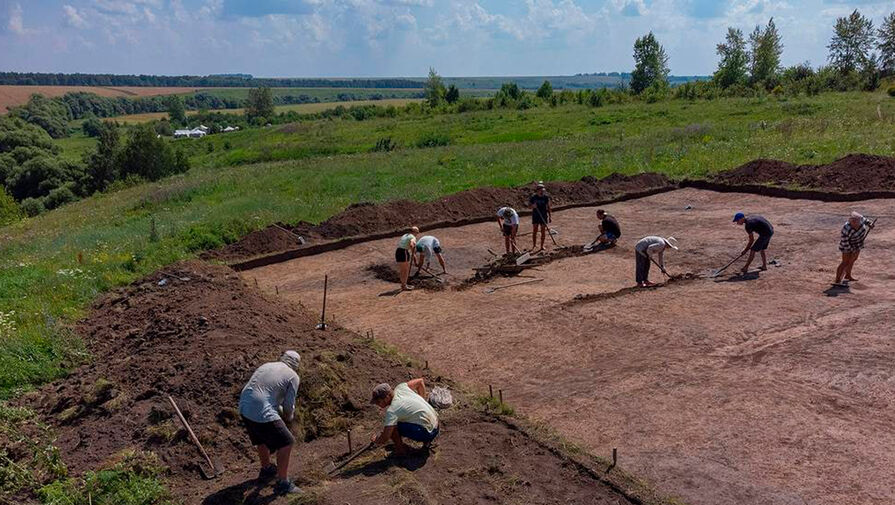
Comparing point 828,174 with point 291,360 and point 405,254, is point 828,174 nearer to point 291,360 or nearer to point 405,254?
point 405,254

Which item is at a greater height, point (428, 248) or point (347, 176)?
point (347, 176)

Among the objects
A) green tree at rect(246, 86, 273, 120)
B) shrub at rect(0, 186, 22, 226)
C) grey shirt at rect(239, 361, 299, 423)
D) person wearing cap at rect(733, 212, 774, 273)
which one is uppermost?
green tree at rect(246, 86, 273, 120)

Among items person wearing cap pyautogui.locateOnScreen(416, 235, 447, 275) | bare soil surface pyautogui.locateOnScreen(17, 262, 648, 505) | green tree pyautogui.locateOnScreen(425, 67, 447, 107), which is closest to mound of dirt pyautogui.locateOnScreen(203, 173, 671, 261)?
person wearing cap pyautogui.locateOnScreen(416, 235, 447, 275)

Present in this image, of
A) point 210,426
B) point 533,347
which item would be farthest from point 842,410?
point 210,426

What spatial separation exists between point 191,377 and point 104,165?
41.5m

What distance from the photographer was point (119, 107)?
135m

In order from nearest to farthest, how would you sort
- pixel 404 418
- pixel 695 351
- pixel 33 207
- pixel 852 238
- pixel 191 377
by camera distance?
1. pixel 404 418
2. pixel 191 377
3. pixel 695 351
4. pixel 852 238
5. pixel 33 207

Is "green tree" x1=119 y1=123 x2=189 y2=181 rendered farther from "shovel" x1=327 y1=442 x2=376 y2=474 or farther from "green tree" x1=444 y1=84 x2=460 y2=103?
"shovel" x1=327 y1=442 x2=376 y2=474

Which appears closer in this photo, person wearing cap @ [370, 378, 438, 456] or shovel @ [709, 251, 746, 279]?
person wearing cap @ [370, 378, 438, 456]

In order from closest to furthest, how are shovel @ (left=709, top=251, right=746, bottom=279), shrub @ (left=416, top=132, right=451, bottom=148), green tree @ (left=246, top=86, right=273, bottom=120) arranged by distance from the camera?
shovel @ (left=709, top=251, right=746, bottom=279)
shrub @ (left=416, top=132, right=451, bottom=148)
green tree @ (left=246, top=86, right=273, bottom=120)

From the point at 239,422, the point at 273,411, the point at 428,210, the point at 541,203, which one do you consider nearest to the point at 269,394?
the point at 273,411

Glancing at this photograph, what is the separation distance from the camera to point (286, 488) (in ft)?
23.2

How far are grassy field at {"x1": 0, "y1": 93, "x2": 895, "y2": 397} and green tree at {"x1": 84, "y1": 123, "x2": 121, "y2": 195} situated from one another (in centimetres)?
542

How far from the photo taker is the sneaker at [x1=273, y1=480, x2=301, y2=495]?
7.03m
